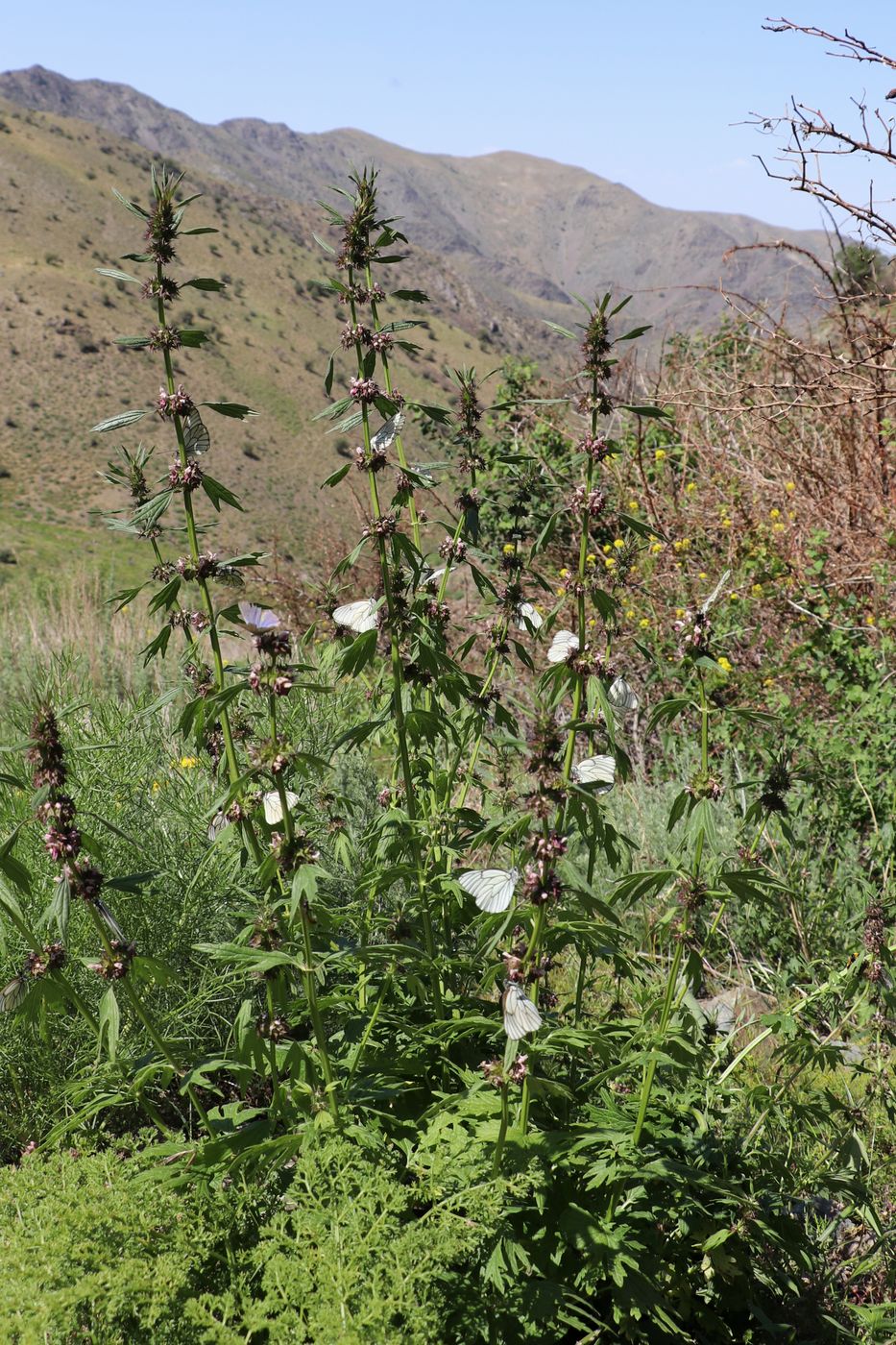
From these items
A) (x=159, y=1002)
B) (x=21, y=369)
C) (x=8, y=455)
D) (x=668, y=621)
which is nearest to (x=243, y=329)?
(x=21, y=369)

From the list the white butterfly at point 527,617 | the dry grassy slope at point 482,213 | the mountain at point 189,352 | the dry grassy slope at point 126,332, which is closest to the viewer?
the white butterfly at point 527,617

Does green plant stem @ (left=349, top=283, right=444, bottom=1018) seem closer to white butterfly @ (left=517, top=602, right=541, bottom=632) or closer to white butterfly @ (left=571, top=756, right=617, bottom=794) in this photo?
white butterfly @ (left=517, top=602, right=541, bottom=632)

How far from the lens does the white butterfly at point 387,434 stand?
2.12 metres

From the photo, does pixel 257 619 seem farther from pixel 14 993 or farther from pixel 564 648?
pixel 14 993

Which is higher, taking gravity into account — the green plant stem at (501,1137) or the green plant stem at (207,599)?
the green plant stem at (207,599)

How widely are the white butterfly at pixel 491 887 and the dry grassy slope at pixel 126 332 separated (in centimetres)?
2154

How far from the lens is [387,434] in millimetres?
2127

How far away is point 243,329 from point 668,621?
1548 inches

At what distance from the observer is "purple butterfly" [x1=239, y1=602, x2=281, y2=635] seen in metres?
1.61

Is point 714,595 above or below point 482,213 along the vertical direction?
below

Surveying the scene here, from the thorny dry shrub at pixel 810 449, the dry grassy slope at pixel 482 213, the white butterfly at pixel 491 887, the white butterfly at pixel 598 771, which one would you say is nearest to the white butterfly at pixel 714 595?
the white butterfly at pixel 598 771

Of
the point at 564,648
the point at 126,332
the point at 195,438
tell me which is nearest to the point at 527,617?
the point at 564,648

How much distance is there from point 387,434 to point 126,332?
36989 millimetres

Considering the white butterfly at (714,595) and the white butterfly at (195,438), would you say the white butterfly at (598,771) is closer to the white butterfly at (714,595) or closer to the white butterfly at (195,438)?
the white butterfly at (714,595)
